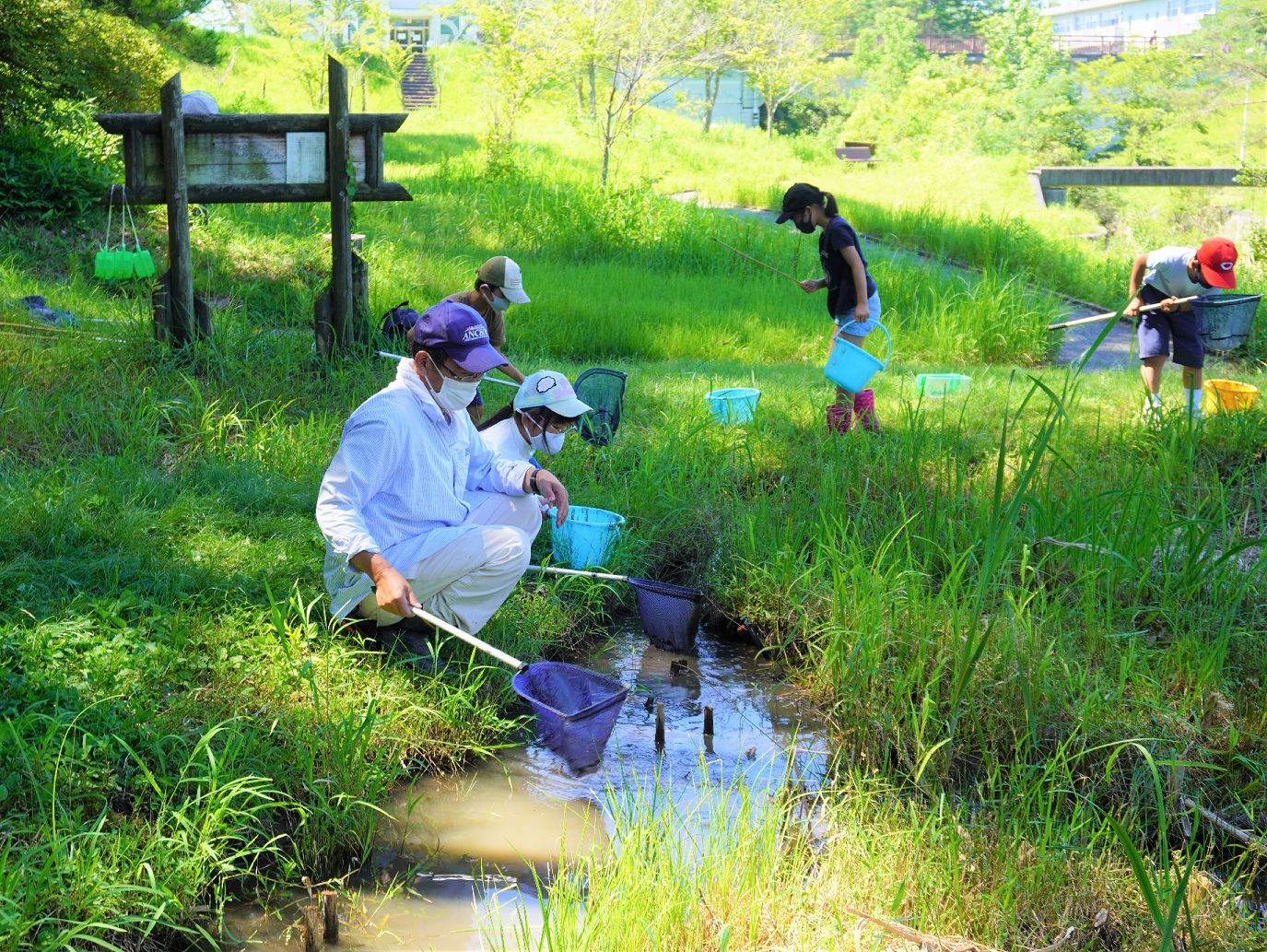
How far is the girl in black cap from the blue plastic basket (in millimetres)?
2997

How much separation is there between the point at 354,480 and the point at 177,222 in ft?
11.2

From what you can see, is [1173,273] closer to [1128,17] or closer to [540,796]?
[540,796]

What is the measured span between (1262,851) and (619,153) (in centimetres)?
1855

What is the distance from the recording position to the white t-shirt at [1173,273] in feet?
22.5

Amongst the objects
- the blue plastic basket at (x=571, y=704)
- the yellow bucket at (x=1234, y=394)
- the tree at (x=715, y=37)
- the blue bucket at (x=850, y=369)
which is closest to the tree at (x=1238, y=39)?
the tree at (x=715, y=37)

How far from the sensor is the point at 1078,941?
2715 mm

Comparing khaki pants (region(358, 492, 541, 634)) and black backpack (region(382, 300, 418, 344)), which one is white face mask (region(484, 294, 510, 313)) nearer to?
black backpack (region(382, 300, 418, 344))

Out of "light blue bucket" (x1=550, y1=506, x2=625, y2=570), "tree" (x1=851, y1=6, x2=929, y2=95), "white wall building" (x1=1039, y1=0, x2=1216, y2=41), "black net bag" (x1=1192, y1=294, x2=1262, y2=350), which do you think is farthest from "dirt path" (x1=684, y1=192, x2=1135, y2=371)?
"white wall building" (x1=1039, y1=0, x2=1216, y2=41)

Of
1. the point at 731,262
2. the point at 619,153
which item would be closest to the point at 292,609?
the point at 731,262

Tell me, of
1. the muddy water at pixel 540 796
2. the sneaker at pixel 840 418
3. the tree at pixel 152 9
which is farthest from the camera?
the tree at pixel 152 9

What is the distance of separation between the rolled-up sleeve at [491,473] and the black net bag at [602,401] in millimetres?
1549

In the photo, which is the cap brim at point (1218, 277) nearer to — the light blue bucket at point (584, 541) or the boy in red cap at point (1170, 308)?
the boy in red cap at point (1170, 308)

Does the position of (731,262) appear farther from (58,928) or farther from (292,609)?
(58,928)

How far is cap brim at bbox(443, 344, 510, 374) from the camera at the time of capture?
143 inches
